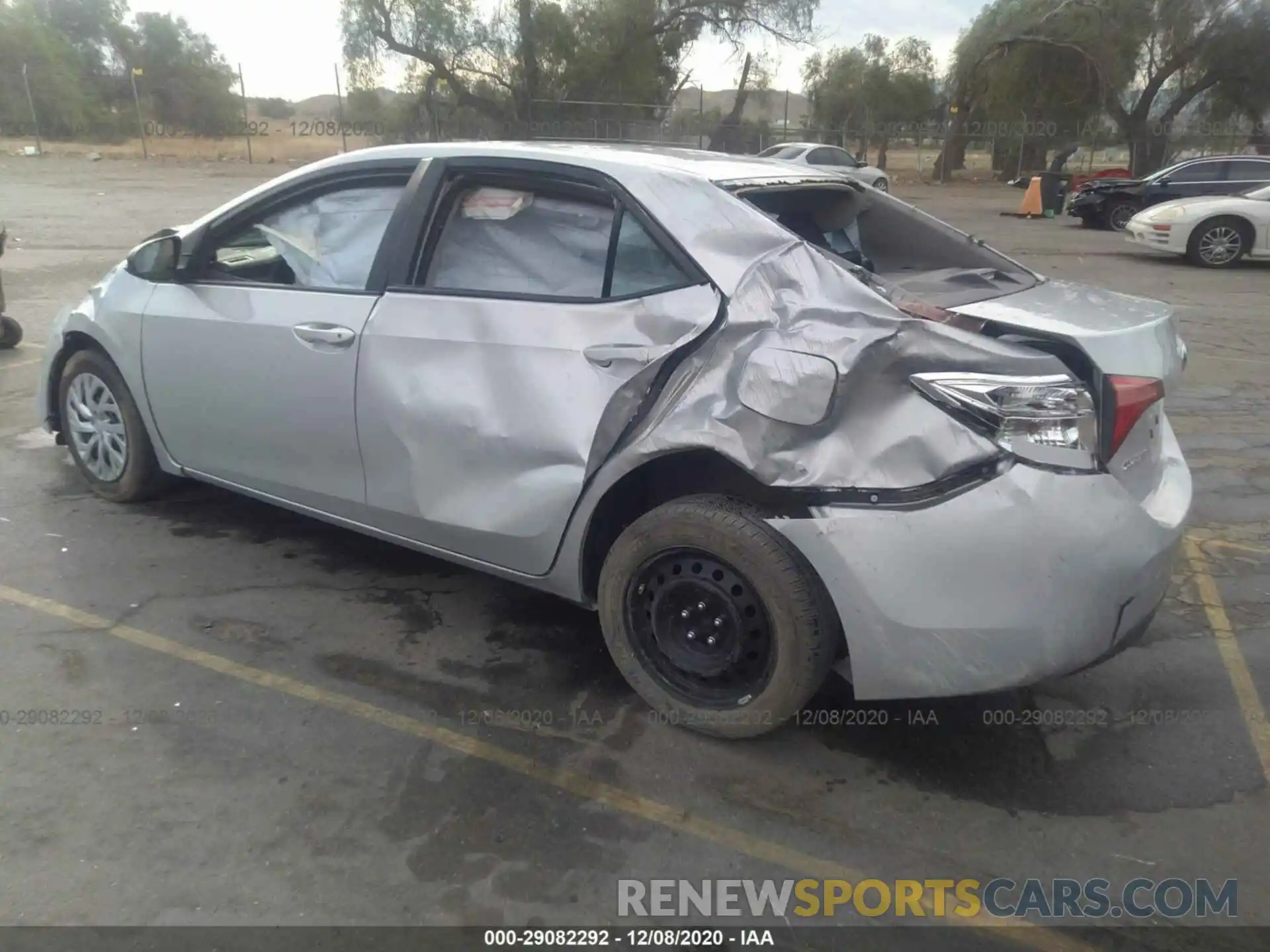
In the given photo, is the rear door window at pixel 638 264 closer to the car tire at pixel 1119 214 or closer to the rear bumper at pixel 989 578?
the rear bumper at pixel 989 578

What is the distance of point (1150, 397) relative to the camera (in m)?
2.76

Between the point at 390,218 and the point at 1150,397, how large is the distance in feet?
8.24

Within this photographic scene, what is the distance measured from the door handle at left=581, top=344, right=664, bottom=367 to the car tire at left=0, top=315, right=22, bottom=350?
6.69 meters

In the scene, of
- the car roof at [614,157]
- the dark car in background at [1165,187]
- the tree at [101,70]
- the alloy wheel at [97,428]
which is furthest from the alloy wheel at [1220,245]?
the tree at [101,70]

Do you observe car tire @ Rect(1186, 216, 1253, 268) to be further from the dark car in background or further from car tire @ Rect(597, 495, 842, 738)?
car tire @ Rect(597, 495, 842, 738)

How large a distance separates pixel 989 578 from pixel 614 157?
1787 mm

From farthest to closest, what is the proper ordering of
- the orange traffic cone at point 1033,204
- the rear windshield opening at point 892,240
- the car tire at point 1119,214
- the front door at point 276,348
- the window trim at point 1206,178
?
1. the orange traffic cone at point 1033,204
2. the car tire at point 1119,214
3. the window trim at point 1206,178
4. the front door at point 276,348
5. the rear windshield opening at point 892,240

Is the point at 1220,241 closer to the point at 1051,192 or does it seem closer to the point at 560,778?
the point at 1051,192

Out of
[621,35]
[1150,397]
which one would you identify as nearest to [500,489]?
[1150,397]

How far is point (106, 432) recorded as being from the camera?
4582 millimetres

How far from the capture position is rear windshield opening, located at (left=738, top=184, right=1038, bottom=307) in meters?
→ 3.45

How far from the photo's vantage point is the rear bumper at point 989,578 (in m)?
2.49

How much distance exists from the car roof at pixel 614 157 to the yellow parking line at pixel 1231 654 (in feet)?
7.52

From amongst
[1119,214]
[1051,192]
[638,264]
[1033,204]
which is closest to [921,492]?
[638,264]
